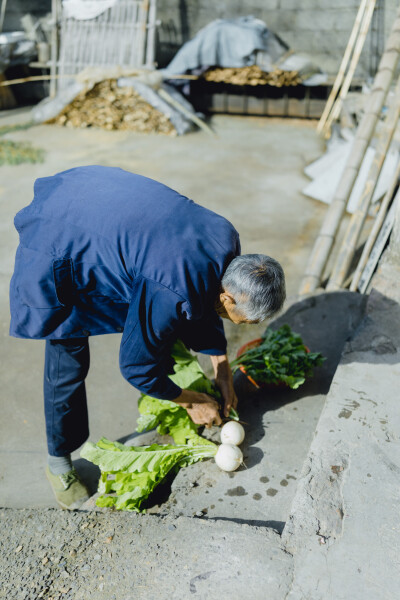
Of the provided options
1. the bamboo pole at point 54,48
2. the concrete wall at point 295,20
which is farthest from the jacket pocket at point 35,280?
the concrete wall at point 295,20

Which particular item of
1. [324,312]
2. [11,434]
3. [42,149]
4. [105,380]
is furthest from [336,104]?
[11,434]

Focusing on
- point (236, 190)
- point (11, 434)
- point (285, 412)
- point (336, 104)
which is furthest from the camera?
point (336, 104)

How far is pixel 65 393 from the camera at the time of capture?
2.68 metres

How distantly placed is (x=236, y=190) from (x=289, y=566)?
5.34 meters

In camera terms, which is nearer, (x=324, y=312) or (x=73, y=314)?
(x=73, y=314)

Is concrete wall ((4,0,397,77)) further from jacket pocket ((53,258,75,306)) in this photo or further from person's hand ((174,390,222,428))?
jacket pocket ((53,258,75,306))

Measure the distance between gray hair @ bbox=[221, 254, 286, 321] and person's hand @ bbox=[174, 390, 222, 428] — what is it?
2.25 ft

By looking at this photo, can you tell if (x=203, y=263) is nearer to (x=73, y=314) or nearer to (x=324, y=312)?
(x=73, y=314)

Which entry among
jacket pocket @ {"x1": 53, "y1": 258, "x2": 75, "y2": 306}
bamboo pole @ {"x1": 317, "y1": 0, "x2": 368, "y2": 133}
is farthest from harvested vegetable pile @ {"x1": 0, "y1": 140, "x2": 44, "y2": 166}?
jacket pocket @ {"x1": 53, "y1": 258, "x2": 75, "y2": 306}

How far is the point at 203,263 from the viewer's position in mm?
Answer: 2068

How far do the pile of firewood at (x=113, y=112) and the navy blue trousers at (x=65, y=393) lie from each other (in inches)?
269

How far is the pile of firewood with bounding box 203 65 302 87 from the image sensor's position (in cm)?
868

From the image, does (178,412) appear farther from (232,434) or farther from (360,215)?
(360,215)

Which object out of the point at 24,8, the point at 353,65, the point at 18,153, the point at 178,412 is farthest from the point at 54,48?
the point at 178,412
